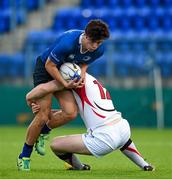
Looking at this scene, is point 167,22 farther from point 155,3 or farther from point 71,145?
point 71,145

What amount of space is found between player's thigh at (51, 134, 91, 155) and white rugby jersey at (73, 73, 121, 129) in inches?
9.9

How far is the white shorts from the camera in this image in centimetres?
1076

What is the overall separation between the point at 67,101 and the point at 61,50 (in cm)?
81

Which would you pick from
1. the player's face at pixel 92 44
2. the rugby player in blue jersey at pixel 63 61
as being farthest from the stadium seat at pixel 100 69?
the player's face at pixel 92 44

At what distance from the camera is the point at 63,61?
36.1ft

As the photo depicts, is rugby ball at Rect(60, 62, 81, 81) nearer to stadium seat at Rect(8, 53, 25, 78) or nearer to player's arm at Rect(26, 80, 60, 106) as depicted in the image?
player's arm at Rect(26, 80, 60, 106)

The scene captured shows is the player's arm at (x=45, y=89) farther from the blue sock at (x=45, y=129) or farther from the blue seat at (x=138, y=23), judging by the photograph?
the blue seat at (x=138, y=23)

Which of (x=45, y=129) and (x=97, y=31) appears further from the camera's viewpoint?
(x=45, y=129)

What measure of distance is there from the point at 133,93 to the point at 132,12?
3831mm

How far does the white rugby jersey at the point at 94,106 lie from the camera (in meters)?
10.9

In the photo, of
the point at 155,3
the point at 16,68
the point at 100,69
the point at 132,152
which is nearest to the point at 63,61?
the point at 132,152

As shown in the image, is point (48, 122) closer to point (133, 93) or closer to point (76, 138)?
point (76, 138)

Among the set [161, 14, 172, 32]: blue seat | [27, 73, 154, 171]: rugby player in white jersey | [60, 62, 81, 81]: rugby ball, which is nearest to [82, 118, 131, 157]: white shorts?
[27, 73, 154, 171]: rugby player in white jersey

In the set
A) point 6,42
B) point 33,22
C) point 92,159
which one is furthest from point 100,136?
point 33,22
